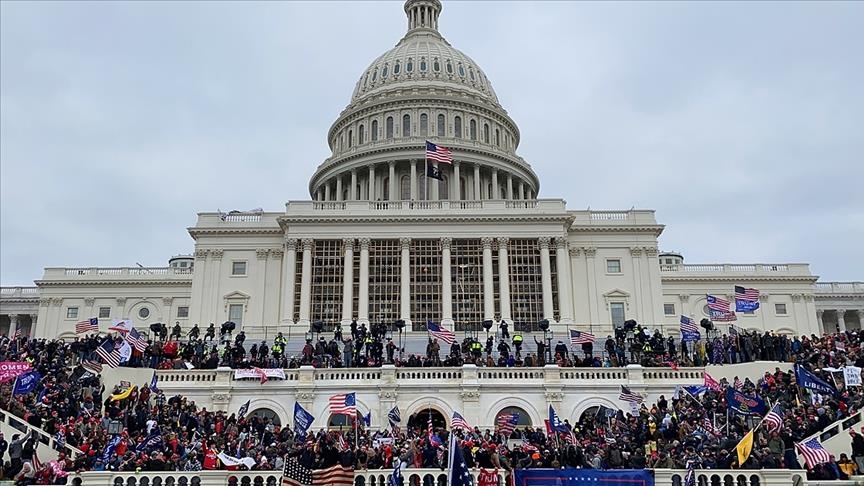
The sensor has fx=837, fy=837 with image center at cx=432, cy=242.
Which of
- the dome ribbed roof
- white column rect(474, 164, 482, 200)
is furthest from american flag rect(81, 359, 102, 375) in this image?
the dome ribbed roof

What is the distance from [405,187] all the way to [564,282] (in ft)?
90.3

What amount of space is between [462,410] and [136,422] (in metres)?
13.1

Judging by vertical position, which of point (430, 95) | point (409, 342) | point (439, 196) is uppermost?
point (430, 95)

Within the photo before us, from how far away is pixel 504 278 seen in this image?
6366 centimetres

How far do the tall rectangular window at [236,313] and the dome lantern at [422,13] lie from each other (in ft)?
183

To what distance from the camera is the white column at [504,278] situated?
62.2 metres

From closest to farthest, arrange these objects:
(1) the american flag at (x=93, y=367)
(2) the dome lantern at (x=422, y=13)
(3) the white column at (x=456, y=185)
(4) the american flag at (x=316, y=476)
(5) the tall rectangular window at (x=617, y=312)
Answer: (4) the american flag at (x=316, y=476) → (1) the american flag at (x=93, y=367) → (5) the tall rectangular window at (x=617, y=312) → (3) the white column at (x=456, y=185) → (2) the dome lantern at (x=422, y=13)

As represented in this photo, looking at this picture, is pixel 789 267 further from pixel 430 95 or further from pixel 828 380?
pixel 828 380

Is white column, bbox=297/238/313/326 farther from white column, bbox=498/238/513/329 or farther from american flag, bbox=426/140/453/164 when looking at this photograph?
white column, bbox=498/238/513/329

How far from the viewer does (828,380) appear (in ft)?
106

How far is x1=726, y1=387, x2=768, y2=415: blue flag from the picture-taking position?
27.4 meters

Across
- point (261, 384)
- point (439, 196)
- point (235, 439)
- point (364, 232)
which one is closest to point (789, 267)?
point (439, 196)

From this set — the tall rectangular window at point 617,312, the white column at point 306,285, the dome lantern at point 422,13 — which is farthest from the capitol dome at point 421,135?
Answer: the tall rectangular window at point 617,312

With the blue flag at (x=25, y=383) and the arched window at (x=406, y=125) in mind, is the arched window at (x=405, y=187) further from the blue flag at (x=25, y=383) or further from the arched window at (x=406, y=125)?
the blue flag at (x=25, y=383)
